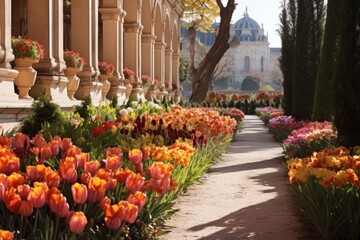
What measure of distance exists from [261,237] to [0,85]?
19.8 feet

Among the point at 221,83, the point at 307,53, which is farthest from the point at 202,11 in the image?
the point at 221,83

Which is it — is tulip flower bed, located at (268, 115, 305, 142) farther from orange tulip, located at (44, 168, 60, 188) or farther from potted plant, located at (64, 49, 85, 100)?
orange tulip, located at (44, 168, 60, 188)

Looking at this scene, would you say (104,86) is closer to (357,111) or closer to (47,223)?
(357,111)

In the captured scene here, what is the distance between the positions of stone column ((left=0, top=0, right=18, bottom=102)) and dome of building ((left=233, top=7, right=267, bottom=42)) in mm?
130836

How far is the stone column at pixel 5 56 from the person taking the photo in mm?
10427

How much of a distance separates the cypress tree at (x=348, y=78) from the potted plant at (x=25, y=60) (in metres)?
5.29

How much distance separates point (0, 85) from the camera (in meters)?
10.3

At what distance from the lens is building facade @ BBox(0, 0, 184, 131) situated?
10.7 meters

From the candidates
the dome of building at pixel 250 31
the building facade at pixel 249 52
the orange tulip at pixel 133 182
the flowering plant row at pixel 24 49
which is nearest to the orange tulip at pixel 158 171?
the orange tulip at pixel 133 182

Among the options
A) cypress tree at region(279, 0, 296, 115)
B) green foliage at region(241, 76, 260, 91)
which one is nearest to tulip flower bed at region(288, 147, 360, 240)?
cypress tree at region(279, 0, 296, 115)

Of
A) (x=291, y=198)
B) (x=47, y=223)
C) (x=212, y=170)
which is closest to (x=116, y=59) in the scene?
(x=212, y=170)

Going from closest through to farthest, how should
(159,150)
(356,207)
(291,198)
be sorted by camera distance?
(356,207), (159,150), (291,198)

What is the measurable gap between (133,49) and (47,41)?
977 cm

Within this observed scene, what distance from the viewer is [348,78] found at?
9.08 m
